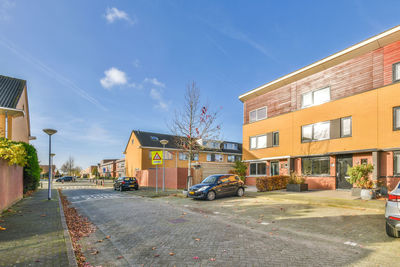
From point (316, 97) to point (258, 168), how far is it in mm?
8500

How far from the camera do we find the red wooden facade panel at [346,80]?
1480 centimetres

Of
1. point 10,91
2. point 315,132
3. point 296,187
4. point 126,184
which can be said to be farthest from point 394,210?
point 10,91

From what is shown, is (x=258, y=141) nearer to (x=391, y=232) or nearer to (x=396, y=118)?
Answer: (x=396, y=118)

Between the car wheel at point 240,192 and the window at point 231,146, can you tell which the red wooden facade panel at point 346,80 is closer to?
the car wheel at point 240,192

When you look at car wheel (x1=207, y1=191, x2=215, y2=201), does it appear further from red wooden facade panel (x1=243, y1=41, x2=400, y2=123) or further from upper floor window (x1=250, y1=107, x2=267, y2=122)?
upper floor window (x1=250, y1=107, x2=267, y2=122)

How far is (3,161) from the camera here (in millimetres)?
9711

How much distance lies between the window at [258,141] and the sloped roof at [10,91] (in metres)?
20.1

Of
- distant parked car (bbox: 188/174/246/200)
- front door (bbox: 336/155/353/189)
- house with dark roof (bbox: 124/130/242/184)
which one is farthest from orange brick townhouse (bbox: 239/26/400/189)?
house with dark roof (bbox: 124/130/242/184)

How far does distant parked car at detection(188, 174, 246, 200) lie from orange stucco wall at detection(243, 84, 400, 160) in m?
7.45

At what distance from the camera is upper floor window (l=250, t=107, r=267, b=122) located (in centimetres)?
2344

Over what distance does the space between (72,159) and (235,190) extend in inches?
3558

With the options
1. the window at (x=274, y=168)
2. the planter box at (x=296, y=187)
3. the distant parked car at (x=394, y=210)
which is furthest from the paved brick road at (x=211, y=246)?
the window at (x=274, y=168)

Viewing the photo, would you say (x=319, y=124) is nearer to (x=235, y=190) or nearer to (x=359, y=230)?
(x=235, y=190)

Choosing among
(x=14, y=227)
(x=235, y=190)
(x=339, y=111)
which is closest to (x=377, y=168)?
(x=339, y=111)
